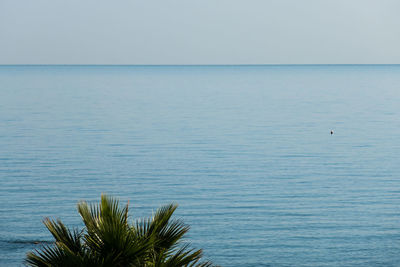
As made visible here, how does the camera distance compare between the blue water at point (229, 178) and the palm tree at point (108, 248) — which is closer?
the palm tree at point (108, 248)

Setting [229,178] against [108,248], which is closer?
[108,248]

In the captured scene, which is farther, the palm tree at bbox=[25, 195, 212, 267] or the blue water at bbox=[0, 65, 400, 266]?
the blue water at bbox=[0, 65, 400, 266]

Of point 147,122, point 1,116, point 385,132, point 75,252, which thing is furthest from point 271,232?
point 1,116

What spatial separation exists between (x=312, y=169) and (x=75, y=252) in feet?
107

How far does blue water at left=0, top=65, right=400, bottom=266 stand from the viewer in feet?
85.3

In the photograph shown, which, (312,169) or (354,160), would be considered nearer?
(312,169)

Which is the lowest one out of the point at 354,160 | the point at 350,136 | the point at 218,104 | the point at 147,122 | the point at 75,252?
the point at 75,252

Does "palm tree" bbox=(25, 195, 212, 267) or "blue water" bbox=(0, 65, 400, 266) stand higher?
"blue water" bbox=(0, 65, 400, 266)

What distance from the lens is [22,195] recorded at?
3403 cm

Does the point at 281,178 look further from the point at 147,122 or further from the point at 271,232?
the point at 147,122

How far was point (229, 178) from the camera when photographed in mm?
38281

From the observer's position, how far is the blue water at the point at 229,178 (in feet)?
85.3

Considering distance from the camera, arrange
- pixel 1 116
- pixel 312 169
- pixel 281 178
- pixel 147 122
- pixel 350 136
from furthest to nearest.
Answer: pixel 1 116 → pixel 147 122 → pixel 350 136 → pixel 312 169 → pixel 281 178

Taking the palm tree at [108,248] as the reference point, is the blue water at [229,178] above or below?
above
